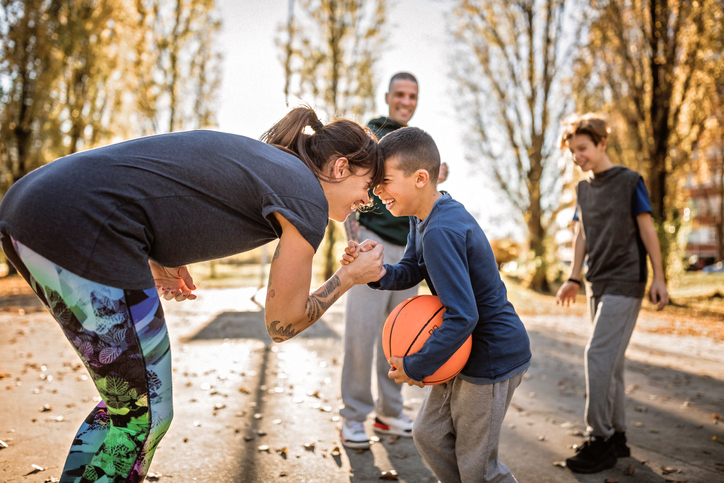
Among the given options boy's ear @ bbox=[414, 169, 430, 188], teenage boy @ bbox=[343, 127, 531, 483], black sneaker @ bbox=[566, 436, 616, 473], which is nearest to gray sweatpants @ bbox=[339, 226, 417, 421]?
black sneaker @ bbox=[566, 436, 616, 473]

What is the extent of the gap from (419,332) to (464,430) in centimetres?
52

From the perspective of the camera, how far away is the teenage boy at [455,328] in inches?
89.3

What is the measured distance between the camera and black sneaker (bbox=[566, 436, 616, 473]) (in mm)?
3629

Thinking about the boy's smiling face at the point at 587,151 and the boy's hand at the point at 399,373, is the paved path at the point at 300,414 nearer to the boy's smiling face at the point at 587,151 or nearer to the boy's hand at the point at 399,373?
the boy's hand at the point at 399,373

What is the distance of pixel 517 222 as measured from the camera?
68.0ft

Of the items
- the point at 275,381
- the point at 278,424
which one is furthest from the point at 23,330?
the point at 278,424

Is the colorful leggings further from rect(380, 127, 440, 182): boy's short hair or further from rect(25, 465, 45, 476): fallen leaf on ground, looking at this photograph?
rect(25, 465, 45, 476): fallen leaf on ground

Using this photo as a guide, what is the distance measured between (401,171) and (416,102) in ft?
7.86

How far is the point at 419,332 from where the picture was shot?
8.13ft

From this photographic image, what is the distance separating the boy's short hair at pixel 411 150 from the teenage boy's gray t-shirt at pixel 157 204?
654 mm

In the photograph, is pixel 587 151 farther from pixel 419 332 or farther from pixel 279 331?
pixel 279 331

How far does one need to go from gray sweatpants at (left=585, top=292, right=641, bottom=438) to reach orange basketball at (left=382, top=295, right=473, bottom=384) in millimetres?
1879

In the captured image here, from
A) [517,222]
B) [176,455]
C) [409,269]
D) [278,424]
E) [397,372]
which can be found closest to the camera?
[397,372]

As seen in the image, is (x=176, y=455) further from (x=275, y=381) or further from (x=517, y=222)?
(x=517, y=222)
